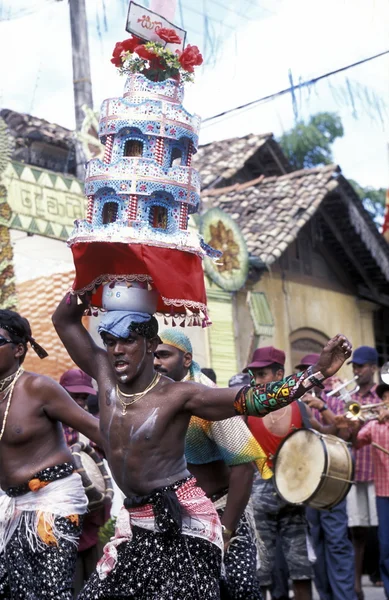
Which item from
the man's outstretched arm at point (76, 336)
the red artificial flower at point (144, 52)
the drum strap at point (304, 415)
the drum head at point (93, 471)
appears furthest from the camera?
the drum strap at point (304, 415)

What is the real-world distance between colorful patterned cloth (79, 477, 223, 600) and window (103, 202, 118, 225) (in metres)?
1.35

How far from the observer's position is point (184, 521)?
5230mm

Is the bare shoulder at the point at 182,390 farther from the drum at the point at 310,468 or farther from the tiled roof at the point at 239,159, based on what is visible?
the tiled roof at the point at 239,159

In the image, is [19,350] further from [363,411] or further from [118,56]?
[363,411]

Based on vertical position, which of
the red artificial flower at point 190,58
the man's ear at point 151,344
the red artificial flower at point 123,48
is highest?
the red artificial flower at point 123,48

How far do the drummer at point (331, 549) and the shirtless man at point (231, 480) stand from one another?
273 centimetres

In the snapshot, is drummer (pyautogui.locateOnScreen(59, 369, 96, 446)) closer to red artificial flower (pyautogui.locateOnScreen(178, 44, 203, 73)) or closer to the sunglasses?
the sunglasses

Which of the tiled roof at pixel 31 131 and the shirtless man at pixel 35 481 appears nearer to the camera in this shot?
the shirtless man at pixel 35 481

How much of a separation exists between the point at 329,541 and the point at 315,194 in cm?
925

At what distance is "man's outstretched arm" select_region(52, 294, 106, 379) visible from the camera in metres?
5.70

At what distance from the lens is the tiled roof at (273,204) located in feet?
55.3

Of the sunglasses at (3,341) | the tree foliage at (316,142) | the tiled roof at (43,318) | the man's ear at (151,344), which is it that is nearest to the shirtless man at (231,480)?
the sunglasses at (3,341)

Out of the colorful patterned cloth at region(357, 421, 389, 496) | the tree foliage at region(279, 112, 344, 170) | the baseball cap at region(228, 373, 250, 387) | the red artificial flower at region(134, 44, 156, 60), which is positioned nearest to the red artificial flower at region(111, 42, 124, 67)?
the red artificial flower at region(134, 44, 156, 60)

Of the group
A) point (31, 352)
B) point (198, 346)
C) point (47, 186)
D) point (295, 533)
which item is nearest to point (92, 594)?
point (295, 533)
